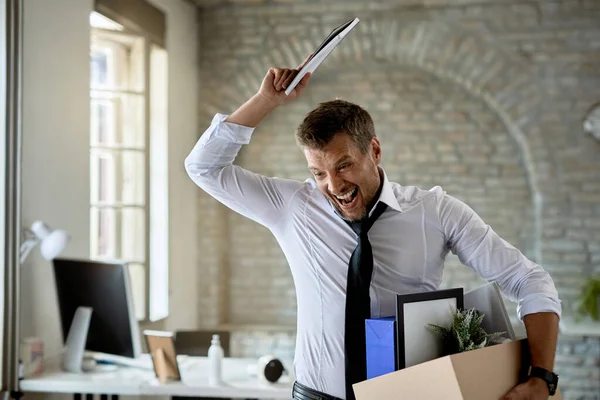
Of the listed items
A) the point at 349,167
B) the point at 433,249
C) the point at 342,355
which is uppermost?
the point at 349,167

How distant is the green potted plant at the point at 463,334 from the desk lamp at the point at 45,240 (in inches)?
83.9

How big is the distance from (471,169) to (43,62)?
10.7 ft

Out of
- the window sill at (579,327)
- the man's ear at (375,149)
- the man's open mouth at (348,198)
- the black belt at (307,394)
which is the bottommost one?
the window sill at (579,327)

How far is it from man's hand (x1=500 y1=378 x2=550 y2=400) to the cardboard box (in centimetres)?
2

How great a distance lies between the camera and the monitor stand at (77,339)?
345cm

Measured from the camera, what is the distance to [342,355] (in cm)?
189

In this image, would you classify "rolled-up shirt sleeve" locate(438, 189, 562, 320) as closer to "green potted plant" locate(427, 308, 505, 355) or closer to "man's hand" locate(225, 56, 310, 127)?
"green potted plant" locate(427, 308, 505, 355)

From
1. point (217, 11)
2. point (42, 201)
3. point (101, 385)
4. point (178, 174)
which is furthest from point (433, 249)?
point (217, 11)

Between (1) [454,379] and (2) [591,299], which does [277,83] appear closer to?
(1) [454,379]

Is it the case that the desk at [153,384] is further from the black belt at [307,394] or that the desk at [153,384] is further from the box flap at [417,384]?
the box flap at [417,384]

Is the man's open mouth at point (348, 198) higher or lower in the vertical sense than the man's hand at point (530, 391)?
higher

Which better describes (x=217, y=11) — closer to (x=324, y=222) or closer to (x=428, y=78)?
(x=428, y=78)

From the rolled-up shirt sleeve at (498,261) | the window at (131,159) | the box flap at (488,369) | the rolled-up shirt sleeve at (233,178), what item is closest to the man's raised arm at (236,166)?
the rolled-up shirt sleeve at (233,178)

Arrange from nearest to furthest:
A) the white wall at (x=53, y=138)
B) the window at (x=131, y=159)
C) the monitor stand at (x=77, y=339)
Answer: the monitor stand at (x=77, y=339)
the white wall at (x=53, y=138)
the window at (x=131, y=159)
